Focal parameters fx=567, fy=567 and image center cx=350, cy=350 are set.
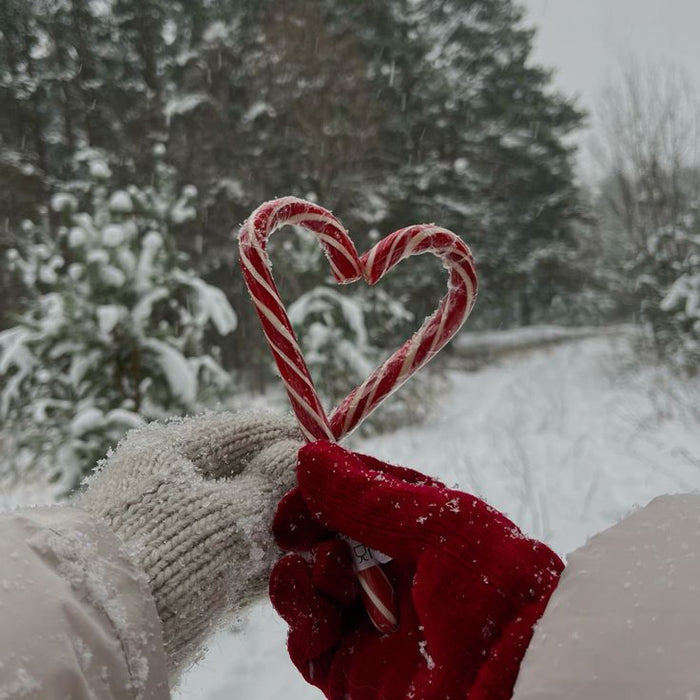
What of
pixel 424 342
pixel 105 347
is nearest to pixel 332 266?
pixel 424 342

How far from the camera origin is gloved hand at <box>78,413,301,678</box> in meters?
1.06

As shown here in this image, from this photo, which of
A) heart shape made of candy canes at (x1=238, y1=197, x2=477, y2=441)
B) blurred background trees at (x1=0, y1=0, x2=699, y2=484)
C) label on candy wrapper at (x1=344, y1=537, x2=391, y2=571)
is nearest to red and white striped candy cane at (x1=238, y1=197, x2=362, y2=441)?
heart shape made of candy canes at (x1=238, y1=197, x2=477, y2=441)

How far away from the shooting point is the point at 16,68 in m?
11.2

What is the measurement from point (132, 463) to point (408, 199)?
1344 cm

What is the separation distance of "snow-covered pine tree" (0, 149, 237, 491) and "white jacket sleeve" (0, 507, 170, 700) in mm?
2356

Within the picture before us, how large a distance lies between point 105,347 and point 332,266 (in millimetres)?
2604

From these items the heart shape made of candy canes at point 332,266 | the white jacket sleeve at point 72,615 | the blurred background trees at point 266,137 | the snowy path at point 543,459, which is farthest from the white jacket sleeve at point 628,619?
the blurred background trees at point 266,137

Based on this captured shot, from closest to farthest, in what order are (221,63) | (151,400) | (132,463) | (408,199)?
1. (132,463)
2. (151,400)
3. (221,63)
4. (408,199)

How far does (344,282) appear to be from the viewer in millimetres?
1344

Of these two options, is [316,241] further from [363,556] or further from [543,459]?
[363,556]

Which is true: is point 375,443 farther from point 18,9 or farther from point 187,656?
point 18,9

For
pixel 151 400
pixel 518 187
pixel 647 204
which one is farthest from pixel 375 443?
pixel 518 187

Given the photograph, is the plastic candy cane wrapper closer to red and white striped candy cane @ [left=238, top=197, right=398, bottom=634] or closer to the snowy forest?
red and white striped candy cane @ [left=238, top=197, right=398, bottom=634]

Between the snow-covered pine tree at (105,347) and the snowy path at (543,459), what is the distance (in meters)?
1.40
